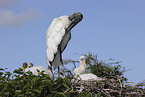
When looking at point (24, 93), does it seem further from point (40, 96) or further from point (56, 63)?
point (56, 63)

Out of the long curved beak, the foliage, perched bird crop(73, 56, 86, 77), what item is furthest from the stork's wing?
the foliage

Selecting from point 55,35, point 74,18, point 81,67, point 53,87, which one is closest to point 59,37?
point 55,35

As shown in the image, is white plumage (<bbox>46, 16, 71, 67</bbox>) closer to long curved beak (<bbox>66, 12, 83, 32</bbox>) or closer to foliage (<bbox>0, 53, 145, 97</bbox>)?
long curved beak (<bbox>66, 12, 83, 32</bbox>)

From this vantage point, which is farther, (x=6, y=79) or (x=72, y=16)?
(x=72, y=16)

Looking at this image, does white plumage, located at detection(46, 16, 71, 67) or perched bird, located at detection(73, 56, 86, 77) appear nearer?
white plumage, located at detection(46, 16, 71, 67)

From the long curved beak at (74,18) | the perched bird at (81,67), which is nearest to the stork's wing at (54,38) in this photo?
the long curved beak at (74,18)

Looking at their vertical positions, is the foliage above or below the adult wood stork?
below

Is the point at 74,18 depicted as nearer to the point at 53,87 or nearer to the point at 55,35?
the point at 55,35

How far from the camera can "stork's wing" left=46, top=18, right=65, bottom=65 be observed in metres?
5.53

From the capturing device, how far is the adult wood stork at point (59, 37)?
5512mm

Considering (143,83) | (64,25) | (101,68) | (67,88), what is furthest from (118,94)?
(64,25)

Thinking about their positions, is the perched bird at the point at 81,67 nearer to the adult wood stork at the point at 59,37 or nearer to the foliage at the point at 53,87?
the adult wood stork at the point at 59,37

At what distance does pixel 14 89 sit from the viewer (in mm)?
2936

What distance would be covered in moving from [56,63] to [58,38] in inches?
23.0
